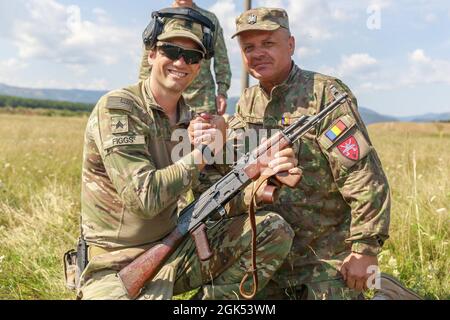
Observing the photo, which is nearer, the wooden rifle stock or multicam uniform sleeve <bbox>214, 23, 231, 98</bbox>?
the wooden rifle stock

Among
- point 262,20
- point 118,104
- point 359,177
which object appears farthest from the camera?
point 262,20

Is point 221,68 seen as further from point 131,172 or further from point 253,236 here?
point 131,172

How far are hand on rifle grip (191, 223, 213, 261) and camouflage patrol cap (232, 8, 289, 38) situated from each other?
142 cm

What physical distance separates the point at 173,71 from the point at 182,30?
0.26 m

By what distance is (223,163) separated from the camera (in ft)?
11.5

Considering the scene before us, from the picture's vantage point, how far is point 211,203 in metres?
3.04

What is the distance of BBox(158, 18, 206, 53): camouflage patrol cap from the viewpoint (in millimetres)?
2912

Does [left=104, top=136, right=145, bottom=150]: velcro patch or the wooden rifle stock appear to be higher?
[left=104, top=136, right=145, bottom=150]: velcro patch

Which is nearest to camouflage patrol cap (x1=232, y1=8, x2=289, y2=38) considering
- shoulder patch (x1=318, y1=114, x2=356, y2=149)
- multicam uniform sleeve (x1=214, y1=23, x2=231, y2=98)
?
shoulder patch (x1=318, y1=114, x2=356, y2=149)

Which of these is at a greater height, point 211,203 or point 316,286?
point 211,203

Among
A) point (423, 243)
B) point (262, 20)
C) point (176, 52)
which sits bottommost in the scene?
point (423, 243)

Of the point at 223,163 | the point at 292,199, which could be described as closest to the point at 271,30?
the point at 223,163

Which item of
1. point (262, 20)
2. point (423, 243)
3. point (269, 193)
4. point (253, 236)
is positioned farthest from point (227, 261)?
point (423, 243)

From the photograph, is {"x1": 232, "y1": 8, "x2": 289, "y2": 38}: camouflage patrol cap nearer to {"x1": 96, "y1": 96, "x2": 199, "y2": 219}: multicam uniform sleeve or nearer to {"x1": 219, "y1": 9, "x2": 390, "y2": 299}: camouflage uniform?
{"x1": 219, "y1": 9, "x2": 390, "y2": 299}: camouflage uniform
